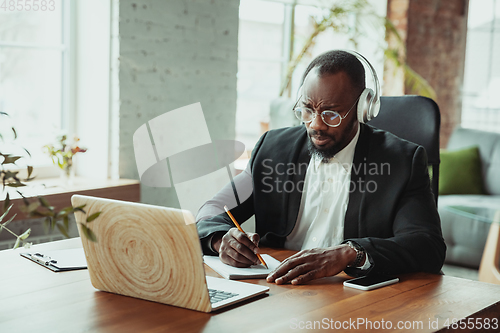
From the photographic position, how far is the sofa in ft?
11.6

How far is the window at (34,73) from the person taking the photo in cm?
291

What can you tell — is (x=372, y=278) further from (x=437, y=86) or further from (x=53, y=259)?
(x=437, y=86)

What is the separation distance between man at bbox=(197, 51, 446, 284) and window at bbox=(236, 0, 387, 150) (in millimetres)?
2392

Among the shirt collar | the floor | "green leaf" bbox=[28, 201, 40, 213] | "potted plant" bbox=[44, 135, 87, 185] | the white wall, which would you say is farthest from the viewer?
the floor

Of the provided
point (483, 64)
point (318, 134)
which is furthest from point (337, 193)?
point (483, 64)

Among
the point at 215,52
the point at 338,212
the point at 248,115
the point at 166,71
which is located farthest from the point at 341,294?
the point at 248,115

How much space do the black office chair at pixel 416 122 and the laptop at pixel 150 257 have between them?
0.93 m

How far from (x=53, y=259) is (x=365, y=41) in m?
4.36

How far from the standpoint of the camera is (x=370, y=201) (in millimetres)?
1585

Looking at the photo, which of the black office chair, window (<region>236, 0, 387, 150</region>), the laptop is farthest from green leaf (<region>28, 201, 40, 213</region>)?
window (<region>236, 0, 387, 150</region>)

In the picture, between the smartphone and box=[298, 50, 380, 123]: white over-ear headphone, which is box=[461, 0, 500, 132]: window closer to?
box=[298, 50, 380, 123]: white over-ear headphone

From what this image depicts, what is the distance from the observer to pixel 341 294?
1.14 m

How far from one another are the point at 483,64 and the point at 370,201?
4.94 m

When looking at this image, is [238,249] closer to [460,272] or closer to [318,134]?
[318,134]
